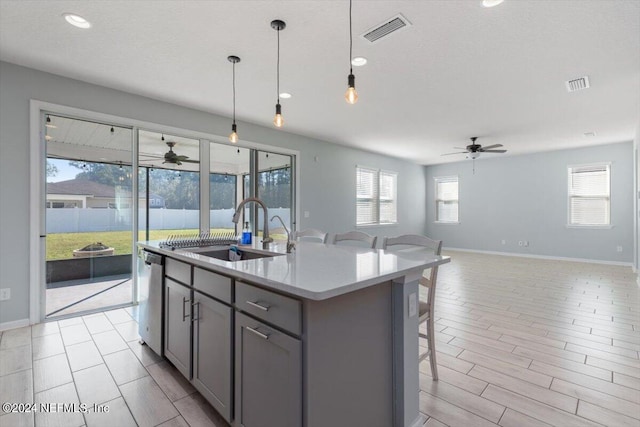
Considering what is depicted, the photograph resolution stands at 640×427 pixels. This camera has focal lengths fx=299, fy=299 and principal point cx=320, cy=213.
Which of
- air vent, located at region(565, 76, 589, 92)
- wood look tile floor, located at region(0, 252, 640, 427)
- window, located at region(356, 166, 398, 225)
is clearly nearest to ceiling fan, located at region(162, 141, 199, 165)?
wood look tile floor, located at region(0, 252, 640, 427)

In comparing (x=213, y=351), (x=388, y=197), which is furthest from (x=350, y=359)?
(x=388, y=197)

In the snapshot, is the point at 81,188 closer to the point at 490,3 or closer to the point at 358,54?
the point at 358,54

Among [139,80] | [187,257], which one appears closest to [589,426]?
[187,257]

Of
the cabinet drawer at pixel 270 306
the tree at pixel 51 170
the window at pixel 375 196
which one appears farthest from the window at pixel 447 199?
the tree at pixel 51 170

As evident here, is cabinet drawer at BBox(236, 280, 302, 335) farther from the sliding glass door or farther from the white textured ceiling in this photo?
the sliding glass door

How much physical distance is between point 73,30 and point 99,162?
5.32ft

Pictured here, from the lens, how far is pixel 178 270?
207cm

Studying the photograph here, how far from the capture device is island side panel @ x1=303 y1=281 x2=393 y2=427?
118 cm

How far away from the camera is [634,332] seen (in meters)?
2.96

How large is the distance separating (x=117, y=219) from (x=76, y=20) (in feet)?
7.39

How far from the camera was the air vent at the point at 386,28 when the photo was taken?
2.32 m

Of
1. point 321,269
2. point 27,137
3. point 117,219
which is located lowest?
point 321,269

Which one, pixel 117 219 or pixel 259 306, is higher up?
pixel 117 219

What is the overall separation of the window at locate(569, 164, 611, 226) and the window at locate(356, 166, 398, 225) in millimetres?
4065
